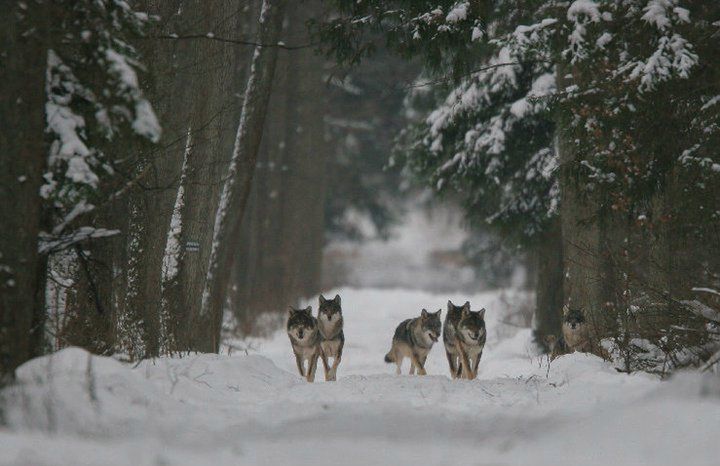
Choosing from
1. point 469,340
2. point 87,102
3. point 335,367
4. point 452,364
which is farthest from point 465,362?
point 87,102

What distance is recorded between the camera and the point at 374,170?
4312 centimetres

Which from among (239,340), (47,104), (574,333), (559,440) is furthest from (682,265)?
(239,340)

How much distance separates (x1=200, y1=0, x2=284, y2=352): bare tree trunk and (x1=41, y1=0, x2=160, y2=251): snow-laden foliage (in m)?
5.73

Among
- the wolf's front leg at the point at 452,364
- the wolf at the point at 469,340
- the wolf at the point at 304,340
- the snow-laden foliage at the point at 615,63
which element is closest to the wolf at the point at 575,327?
the wolf at the point at 469,340

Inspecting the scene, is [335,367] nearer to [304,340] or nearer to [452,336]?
[304,340]

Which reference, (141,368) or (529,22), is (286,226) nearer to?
(529,22)

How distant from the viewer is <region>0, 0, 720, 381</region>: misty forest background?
8086mm

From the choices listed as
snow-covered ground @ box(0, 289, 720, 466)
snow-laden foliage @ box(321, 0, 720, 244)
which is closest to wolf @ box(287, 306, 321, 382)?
snow-covered ground @ box(0, 289, 720, 466)

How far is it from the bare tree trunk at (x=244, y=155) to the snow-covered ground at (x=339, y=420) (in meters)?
4.15

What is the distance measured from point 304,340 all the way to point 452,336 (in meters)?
2.43

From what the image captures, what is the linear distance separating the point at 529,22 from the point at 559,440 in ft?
39.3

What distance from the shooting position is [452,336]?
15.0 meters

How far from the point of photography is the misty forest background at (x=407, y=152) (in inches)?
318

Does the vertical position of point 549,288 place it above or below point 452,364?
above
